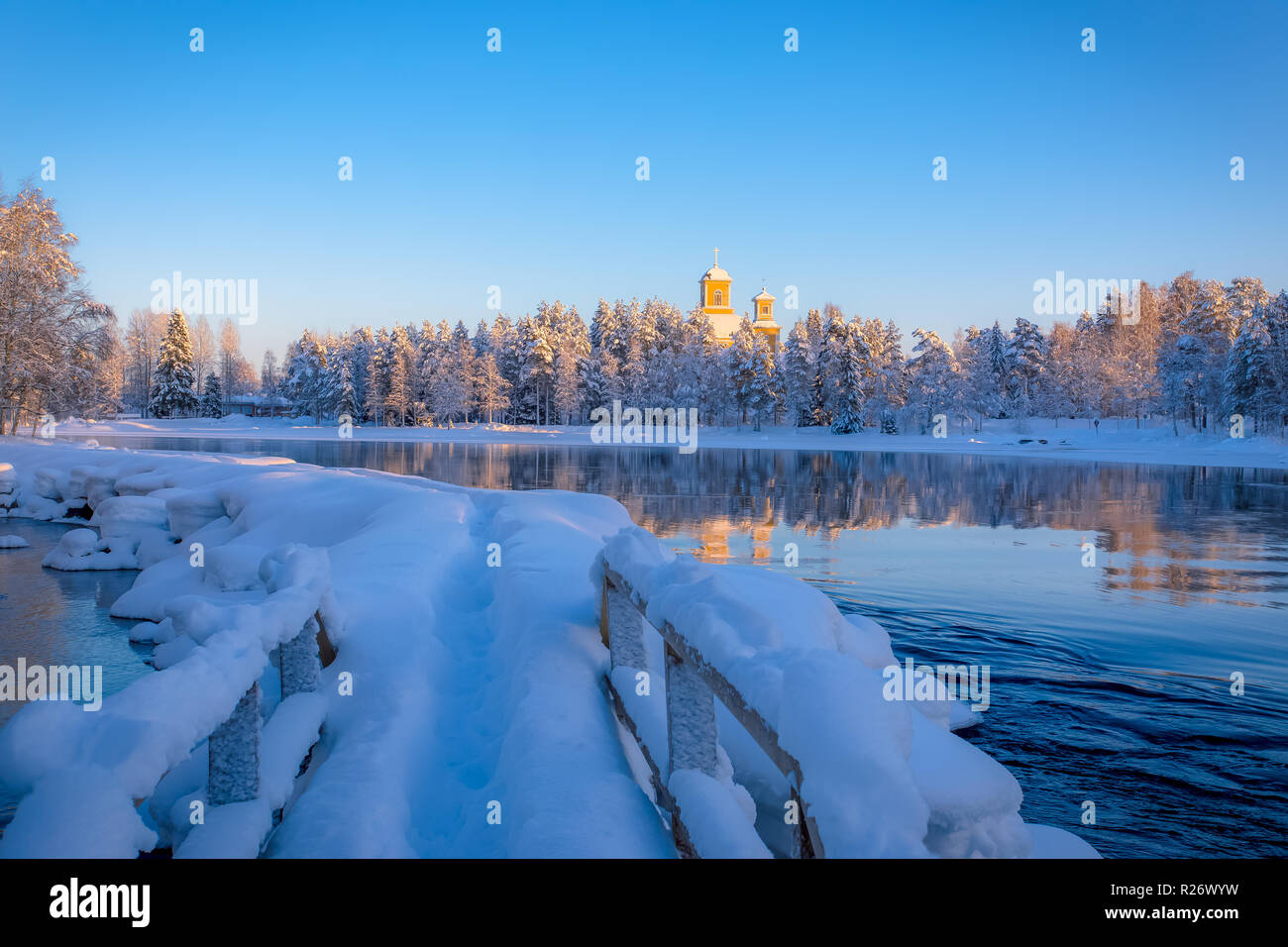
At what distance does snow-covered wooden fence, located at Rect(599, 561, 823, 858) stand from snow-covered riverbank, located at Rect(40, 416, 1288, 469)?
45.4m

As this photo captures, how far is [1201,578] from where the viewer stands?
12547 mm

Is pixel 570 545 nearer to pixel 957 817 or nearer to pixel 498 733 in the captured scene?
Answer: pixel 498 733

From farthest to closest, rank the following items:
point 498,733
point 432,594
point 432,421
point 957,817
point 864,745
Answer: point 432,421
point 432,594
point 498,733
point 957,817
point 864,745

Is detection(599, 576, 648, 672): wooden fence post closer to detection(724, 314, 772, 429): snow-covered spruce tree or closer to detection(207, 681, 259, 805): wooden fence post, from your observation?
detection(207, 681, 259, 805): wooden fence post

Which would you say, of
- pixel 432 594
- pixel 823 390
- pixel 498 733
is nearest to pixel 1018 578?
pixel 432 594

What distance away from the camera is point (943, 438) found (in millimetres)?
A: 67188

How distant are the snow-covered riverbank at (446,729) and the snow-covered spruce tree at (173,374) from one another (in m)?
94.5

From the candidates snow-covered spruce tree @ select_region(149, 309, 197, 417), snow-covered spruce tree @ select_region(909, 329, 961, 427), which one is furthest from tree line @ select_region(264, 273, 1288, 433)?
snow-covered spruce tree @ select_region(149, 309, 197, 417)

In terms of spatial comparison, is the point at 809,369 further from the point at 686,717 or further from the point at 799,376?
the point at 686,717

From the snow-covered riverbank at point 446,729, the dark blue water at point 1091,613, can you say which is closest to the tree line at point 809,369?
the dark blue water at point 1091,613

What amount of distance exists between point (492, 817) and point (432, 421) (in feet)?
301

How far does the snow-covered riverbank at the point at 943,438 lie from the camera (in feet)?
157

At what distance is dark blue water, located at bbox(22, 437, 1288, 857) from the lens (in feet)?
18.8
